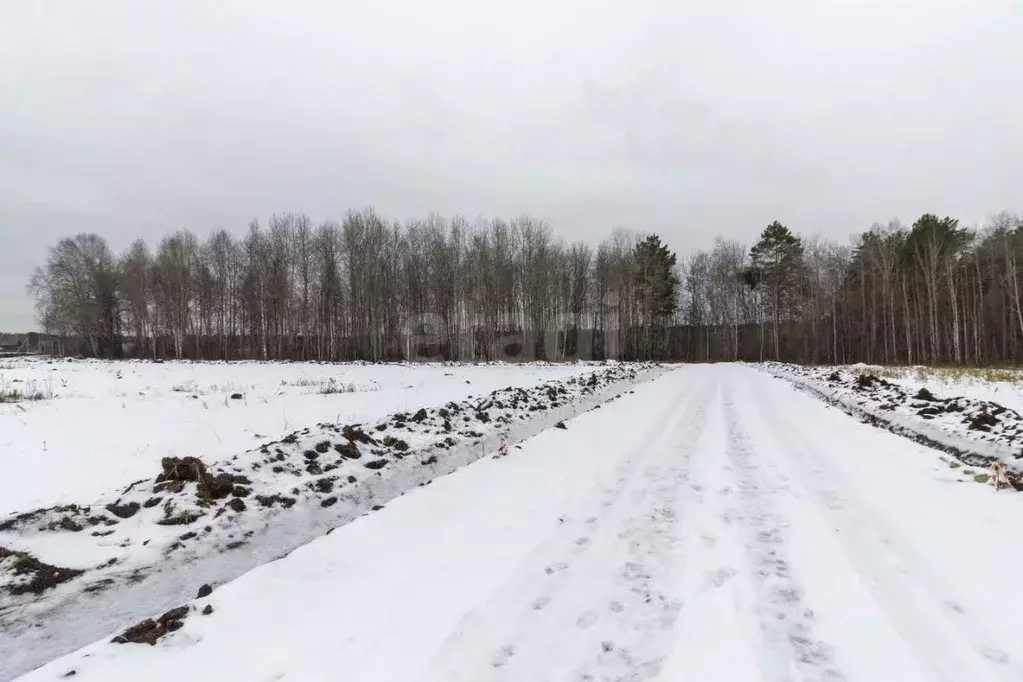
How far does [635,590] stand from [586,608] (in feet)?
1.31

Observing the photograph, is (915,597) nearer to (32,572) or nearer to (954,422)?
(32,572)

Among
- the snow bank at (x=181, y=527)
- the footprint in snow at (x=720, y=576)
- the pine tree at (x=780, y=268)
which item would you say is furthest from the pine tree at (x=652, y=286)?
the footprint in snow at (x=720, y=576)

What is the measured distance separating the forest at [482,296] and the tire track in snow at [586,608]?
41591mm

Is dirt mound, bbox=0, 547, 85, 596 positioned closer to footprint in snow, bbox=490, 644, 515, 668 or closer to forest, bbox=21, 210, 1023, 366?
footprint in snow, bbox=490, 644, 515, 668

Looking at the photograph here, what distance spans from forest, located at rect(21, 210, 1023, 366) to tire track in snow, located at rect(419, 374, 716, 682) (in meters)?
41.6

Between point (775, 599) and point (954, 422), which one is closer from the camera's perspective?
point (775, 599)

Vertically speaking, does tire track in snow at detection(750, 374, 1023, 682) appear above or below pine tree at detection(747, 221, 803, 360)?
below

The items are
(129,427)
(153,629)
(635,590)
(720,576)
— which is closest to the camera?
(153,629)

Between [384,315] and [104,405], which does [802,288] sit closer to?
[384,315]

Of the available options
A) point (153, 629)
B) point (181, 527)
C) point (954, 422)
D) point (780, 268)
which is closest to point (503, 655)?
point (153, 629)

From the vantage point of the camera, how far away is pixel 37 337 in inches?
2793

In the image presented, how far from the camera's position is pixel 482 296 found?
47.4 metres

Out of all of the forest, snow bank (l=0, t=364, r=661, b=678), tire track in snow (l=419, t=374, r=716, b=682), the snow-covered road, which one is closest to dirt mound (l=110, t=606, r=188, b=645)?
the snow-covered road

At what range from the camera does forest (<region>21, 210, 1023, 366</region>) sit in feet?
147
